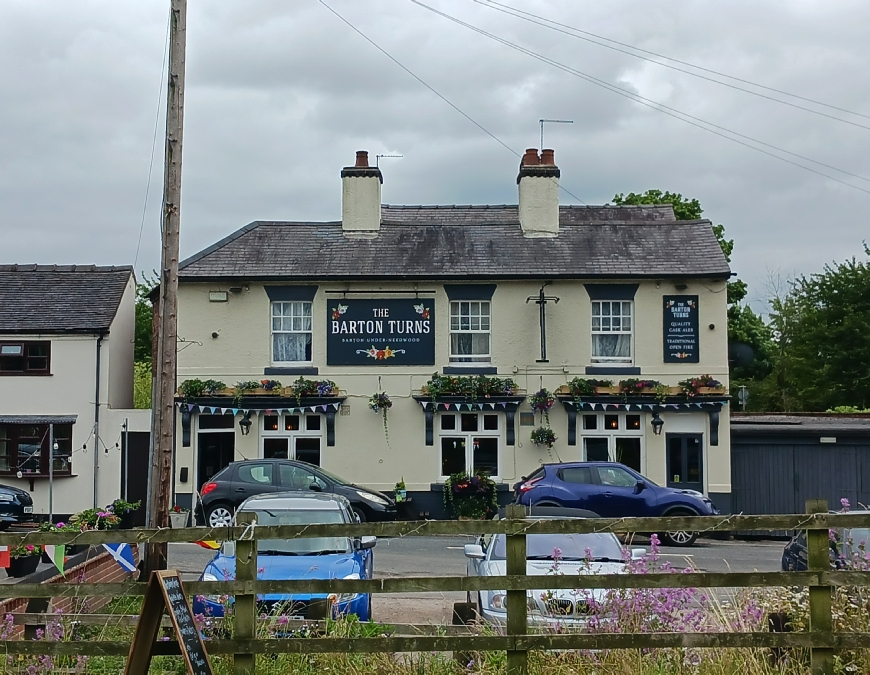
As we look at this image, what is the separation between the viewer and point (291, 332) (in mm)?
24000

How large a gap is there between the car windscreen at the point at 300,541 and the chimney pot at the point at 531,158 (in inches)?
617

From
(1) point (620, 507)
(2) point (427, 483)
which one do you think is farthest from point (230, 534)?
(2) point (427, 483)

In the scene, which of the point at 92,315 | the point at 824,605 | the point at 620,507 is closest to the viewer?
the point at 824,605

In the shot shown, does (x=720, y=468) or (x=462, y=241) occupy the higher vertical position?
(x=462, y=241)

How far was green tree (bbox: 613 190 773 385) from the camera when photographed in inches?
1686

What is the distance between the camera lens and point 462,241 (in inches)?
994

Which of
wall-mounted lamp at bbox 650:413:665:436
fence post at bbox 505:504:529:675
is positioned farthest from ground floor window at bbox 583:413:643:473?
fence post at bbox 505:504:529:675

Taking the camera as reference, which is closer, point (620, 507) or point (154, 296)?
point (620, 507)

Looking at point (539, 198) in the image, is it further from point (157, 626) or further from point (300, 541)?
point (157, 626)

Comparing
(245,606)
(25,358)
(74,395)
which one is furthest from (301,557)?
(25,358)

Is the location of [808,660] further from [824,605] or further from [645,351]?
[645,351]

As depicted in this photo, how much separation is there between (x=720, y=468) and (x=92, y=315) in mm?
16396

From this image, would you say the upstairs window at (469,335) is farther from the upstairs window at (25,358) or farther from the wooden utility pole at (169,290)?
the wooden utility pole at (169,290)

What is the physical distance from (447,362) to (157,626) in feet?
60.1
